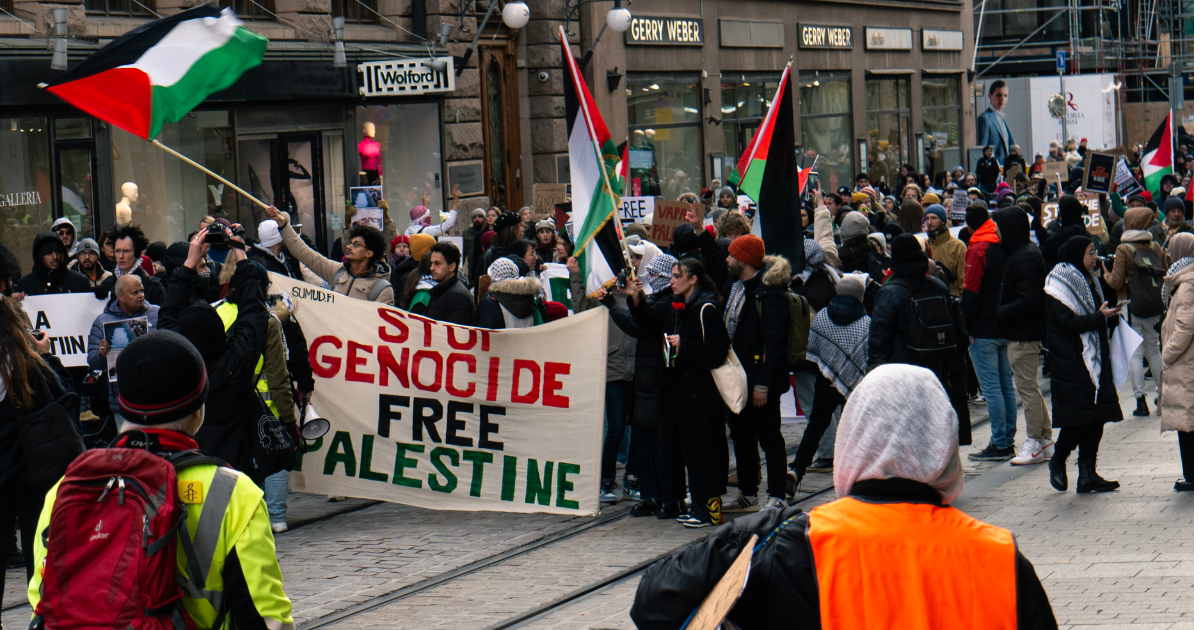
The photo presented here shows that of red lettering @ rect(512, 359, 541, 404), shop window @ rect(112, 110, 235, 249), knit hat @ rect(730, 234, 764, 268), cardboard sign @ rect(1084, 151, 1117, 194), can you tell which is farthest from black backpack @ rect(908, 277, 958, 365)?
cardboard sign @ rect(1084, 151, 1117, 194)

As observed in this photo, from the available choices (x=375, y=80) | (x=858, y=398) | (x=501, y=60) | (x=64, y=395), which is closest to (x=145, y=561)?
(x=858, y=398)

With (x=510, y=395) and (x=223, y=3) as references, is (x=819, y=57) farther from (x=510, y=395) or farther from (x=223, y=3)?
(x=510, y=395)

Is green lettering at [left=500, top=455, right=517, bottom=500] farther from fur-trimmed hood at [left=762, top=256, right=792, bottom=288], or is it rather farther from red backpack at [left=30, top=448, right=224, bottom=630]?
red backpack at [left=30, top=448, right=224, bottom=630]

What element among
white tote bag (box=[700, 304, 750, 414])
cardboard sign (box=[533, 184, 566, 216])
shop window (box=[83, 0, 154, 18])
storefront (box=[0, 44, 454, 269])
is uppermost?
shop window (box=[83, 0, 154, 18])

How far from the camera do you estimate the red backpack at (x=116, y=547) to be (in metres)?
3.37

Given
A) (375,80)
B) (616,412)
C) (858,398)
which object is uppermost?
(375,80)

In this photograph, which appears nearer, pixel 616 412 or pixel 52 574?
pixel 52 574

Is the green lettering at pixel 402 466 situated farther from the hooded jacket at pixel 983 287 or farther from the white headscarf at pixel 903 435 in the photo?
the white headscarf at pixel 903 435

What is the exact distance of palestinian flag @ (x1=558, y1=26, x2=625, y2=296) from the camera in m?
9.51

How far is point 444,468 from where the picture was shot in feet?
31.4

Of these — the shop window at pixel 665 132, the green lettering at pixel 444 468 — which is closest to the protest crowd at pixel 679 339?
the green lettering at pixel 444 468

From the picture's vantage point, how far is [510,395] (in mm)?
9484

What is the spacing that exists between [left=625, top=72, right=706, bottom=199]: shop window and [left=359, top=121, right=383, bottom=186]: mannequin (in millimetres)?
5582

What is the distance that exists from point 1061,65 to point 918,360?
30268mm
